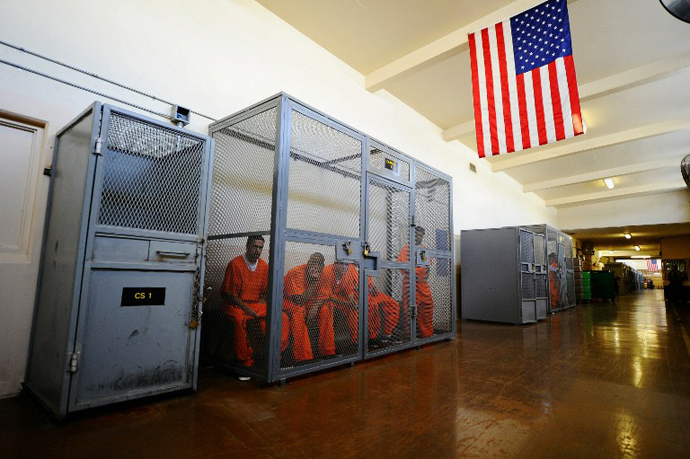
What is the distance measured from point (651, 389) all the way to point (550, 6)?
3906mm

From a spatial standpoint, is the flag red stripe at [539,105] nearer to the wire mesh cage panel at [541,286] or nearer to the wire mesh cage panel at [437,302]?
the wire mesh cage panel at [437,302]

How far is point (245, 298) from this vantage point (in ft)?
9.60

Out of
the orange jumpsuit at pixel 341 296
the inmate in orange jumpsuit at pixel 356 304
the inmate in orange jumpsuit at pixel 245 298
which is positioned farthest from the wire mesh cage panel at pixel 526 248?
the inmate in orange jumpsuit at pixel 245 298

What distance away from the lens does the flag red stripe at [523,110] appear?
412cm

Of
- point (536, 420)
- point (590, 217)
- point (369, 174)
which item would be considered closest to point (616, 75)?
point (369, 174)

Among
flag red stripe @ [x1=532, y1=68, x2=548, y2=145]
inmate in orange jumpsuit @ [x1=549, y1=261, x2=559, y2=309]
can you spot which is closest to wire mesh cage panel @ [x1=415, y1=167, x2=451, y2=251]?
flag red stripe @ [x1=532, y1=68, x2=548, y2=145]

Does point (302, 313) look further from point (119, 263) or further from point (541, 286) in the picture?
point (541, 286)

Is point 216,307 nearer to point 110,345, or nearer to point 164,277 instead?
point 164,277

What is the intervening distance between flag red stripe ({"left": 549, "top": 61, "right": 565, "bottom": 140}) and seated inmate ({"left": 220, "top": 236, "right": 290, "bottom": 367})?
139 inches

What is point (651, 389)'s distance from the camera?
9.11 feet

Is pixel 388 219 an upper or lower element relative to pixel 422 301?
upper

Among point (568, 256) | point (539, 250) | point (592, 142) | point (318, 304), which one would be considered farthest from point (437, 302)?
point (568, 256)

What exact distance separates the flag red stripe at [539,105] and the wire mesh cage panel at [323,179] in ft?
7.14

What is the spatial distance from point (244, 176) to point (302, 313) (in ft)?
4.31
